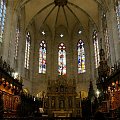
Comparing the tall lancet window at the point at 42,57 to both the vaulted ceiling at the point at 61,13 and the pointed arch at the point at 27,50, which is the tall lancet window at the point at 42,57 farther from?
the vaulted ceiling at the point at 61,13

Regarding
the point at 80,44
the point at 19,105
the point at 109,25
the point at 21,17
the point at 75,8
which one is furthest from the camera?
the point at 80,44

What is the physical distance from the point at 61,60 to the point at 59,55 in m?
1.05

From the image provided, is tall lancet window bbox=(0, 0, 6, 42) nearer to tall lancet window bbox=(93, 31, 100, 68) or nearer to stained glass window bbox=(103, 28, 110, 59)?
stained glass window bbox=(103, 28, 110, 59)

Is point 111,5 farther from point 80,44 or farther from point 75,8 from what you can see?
point 80,44

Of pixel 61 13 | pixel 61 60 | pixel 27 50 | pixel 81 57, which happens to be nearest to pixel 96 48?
pixel 81 57

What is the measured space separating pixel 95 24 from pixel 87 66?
7.16 metres

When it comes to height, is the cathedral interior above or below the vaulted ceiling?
below

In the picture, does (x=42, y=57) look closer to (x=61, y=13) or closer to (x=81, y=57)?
(x=81, y=57)

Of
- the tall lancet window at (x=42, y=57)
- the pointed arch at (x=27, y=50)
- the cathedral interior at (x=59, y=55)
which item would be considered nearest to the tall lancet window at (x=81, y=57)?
the cathedral interior at (x=59, y=55)

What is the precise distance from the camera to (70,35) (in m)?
38.0

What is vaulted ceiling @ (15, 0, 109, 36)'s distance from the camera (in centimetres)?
3228

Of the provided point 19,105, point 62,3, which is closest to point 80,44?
point 62,3

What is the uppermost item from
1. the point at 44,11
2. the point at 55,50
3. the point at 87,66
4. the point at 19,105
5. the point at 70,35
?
the point at 44,11

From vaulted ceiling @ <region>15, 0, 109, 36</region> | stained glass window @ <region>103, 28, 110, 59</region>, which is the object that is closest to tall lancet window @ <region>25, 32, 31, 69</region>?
vaulted ceiling @ <region>15, 0, 109, 36</region>
